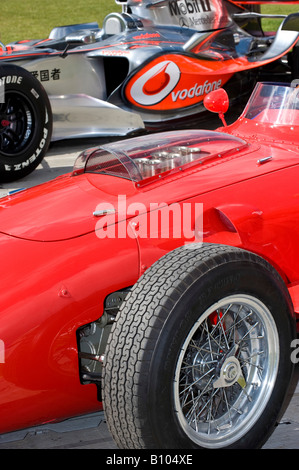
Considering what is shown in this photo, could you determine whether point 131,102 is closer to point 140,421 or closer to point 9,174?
point 9,174

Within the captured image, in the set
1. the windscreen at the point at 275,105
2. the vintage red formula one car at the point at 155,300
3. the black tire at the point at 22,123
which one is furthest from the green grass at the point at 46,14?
the vintage red formula one car at the point at 155,300

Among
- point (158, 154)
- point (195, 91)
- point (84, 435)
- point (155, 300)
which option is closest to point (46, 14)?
point (195, 91)

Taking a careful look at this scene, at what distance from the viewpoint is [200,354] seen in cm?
299

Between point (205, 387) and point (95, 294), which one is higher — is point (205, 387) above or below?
below

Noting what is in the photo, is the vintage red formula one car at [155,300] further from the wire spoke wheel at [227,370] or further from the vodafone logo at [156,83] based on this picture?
the vodafone logo at [156,83]

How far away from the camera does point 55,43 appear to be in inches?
327

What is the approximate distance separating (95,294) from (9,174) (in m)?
4.22

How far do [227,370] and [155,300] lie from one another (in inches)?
19.5

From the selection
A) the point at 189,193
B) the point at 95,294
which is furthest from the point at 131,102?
the point at 95,294

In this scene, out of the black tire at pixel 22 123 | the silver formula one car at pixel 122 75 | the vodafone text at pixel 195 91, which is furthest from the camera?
the vodafone text at pixel 195 91

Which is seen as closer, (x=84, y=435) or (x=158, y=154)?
(x=84, y=435)

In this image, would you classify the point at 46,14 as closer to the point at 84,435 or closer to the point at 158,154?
the point at 158,154

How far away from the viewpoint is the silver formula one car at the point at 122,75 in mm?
7133
